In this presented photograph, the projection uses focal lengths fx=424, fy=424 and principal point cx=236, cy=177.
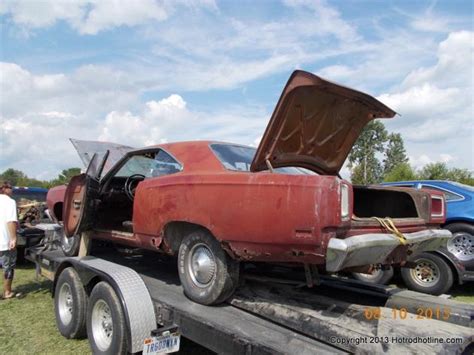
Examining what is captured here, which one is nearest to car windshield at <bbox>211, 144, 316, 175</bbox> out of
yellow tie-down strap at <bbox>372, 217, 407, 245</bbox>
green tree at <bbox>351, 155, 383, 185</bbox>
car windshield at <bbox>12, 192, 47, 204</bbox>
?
yellow tie-down strap at <bbox>372, 217, 407, 245</bbox>

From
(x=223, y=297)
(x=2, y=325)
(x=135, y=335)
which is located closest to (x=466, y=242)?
(x=223, y=297)

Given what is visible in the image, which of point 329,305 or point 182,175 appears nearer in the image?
point 329,305

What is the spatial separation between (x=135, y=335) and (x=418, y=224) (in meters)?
2.54

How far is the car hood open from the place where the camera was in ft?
10.5

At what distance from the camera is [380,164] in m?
51.2

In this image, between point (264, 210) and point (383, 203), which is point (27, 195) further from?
point (264, 210)

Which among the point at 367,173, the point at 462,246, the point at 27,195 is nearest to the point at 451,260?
the point at 462,246

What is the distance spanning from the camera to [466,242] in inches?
254

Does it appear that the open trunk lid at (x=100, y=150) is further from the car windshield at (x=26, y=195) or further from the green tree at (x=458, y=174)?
the green tree at (x=458, y=174)

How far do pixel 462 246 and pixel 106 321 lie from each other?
17.4 ft

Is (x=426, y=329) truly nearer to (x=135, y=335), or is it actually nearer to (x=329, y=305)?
(x=329, y=305)

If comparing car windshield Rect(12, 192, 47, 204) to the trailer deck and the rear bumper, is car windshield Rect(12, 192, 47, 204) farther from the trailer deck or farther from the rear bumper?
the rear bumper

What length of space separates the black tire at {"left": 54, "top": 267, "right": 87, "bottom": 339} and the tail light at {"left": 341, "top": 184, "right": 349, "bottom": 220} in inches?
117

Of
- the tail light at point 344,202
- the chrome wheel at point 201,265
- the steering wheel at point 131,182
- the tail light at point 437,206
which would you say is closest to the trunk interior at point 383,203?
the tail light at point 437,206
